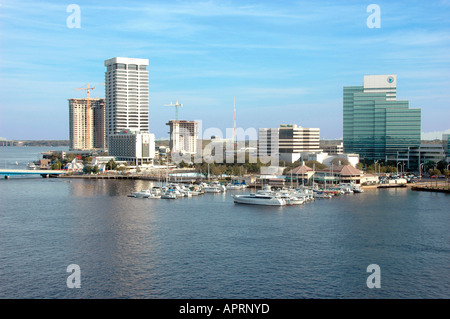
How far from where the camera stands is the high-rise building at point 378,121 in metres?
43.6

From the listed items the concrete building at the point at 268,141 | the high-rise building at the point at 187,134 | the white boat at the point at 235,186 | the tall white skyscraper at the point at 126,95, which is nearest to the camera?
the white boat at the point at 235,186

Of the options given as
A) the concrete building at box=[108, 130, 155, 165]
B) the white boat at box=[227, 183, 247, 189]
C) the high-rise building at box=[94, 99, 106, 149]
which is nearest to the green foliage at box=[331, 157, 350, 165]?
the white boat at box=[227, 183, 247, 189]

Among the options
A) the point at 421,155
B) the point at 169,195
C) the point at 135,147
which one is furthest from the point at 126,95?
the point at 169,195

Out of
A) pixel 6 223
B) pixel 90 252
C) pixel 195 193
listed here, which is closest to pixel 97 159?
pixel 195 193

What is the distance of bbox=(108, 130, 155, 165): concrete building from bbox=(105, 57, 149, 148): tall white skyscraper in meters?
7.32

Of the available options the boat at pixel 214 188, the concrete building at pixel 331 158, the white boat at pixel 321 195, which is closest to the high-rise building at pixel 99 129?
the concrete building at pixel 331 158

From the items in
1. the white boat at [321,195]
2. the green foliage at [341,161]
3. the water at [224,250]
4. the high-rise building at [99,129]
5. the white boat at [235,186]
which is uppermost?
the high-rise building at [99,129]

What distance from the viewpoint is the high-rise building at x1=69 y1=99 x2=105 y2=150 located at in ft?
269

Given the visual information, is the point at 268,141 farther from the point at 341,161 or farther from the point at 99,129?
the point at 99,129

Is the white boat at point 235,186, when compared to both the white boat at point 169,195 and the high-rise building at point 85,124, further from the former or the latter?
the high-rise building at point 85,124

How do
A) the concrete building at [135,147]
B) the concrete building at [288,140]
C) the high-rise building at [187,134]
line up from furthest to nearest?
the high-rise building at [187,134] < the concrete building at [135,147] < the concrete building at [288,140]

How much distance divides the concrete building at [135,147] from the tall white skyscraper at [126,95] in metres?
7.32

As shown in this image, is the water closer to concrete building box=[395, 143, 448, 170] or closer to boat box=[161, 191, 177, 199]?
boat box=[161, 191, 177, 199]
